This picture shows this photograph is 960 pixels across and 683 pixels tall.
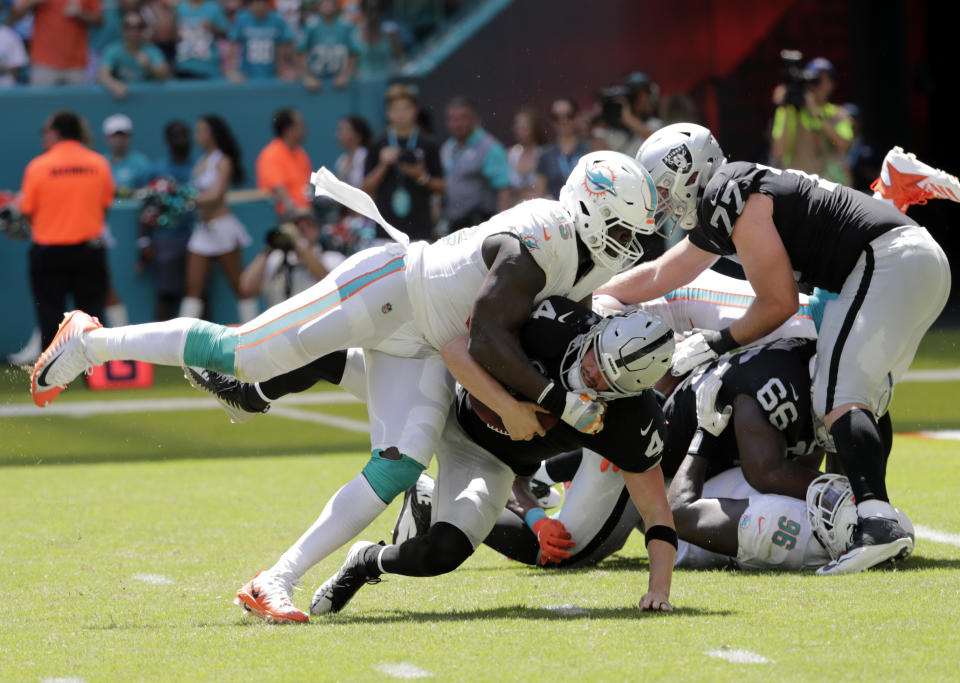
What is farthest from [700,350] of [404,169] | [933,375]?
[404,169]

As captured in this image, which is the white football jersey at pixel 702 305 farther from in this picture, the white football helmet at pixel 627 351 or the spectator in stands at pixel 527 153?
the spectator in stands at pixel 527 153

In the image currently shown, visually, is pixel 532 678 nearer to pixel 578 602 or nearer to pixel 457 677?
pixel 457 677

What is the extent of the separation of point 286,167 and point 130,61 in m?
2.19

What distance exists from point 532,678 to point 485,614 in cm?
92

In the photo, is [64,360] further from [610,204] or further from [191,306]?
[191,306]

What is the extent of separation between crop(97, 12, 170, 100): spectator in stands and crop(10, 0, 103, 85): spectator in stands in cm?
24

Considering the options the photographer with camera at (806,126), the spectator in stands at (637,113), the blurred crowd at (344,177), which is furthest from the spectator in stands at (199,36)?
the photographer with camera at (806,126)

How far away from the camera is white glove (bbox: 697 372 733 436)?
530cm

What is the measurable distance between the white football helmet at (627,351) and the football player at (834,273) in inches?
36.7

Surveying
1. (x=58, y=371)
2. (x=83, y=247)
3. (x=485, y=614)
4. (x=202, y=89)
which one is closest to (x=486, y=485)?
(x=485, y=614)

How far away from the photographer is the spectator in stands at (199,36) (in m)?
14.4

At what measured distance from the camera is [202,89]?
14484 millimetres

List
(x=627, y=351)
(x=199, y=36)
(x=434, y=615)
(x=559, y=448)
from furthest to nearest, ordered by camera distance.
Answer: (x=199, y=36)
(x=559, y=448)
(x=434, y=615)
(x=627, y=351)

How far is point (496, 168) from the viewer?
41.4ft
